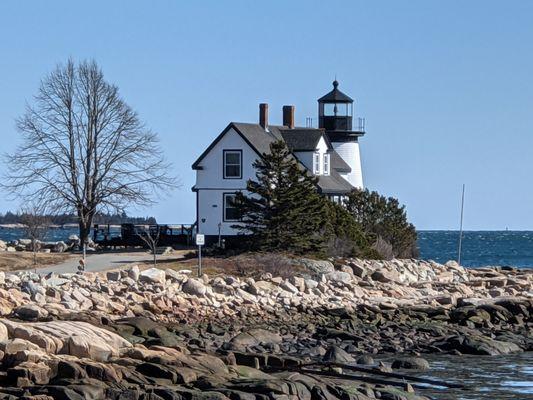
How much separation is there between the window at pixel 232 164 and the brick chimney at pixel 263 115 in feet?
12.3

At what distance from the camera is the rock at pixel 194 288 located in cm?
3375

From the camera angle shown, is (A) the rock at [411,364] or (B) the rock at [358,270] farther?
(B) the rock at [358,270]

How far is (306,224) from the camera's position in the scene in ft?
145

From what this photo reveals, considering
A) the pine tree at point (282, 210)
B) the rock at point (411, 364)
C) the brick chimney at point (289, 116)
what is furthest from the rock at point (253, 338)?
the brick chimney at point (289, 116)

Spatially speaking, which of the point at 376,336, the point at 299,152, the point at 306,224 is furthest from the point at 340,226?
the point at 376,336

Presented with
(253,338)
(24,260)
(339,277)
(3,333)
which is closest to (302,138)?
(24,260)

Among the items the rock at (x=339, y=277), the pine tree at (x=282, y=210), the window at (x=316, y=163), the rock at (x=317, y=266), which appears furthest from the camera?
the window at (x=316, y=163)

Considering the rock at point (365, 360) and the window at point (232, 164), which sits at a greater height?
the window at point (232, 164)

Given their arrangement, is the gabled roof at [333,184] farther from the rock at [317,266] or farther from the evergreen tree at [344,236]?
the rock at [317,266]

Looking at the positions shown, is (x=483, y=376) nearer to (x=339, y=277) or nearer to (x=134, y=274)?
(x=134, y=274)

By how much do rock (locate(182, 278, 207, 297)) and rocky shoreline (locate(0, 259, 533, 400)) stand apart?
0.14ft

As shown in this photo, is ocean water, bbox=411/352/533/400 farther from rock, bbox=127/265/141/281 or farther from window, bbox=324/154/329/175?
window, bbox=324/154/329/175

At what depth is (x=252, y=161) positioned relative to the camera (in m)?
51.8

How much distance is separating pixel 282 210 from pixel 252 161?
8173 millimetres
